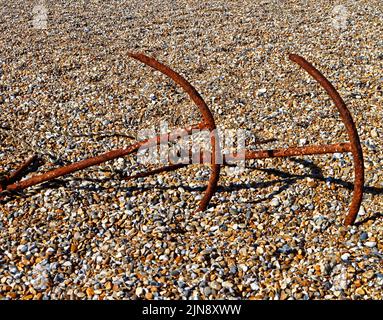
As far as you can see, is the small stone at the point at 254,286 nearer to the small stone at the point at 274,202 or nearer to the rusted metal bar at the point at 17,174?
the small stone at the point at 274,202

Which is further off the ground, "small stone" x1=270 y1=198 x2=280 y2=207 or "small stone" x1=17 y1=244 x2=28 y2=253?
"small stone" x1=270 y1=198 x2=280 y2=207

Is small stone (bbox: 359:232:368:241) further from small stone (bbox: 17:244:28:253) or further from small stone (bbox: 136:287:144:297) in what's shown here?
small stone (bbox: 17:244:28:253)

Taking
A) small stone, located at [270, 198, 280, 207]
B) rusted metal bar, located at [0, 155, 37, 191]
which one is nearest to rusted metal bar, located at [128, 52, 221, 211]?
small stone, located at [270, 198, 280, 207]

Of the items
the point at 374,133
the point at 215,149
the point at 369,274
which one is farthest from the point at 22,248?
the point at 374,133

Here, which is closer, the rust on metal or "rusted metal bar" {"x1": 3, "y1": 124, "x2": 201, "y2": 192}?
the rust on metal

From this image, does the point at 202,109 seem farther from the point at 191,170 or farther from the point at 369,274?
the point at 369,274
